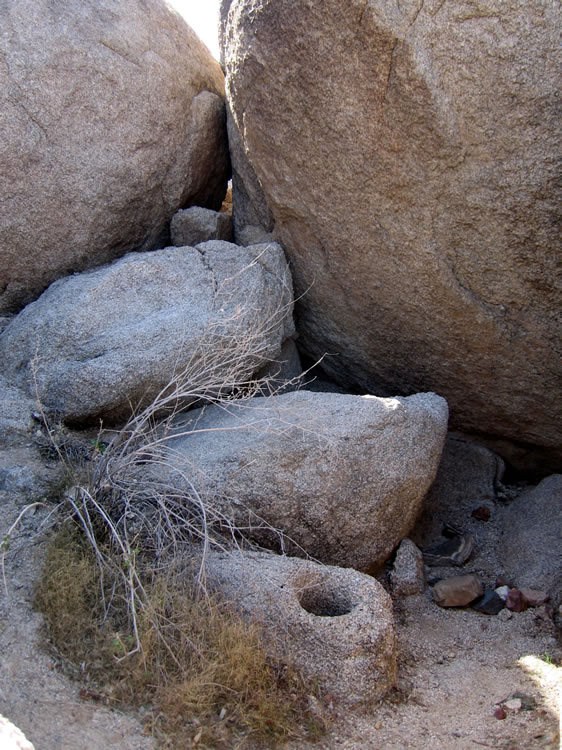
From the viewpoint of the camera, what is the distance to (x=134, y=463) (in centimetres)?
317

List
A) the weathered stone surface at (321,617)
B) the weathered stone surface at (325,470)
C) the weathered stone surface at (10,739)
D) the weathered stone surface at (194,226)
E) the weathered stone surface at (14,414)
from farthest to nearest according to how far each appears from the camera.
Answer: the weathered stone surface at (194,226), the weathered stone surface at (14,414), the weathered stone surface at (325,470), the weathered stone surface at (321,617), the weathered stone surface at (10,739)

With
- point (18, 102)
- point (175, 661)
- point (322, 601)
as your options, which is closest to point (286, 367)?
point (322, 601)

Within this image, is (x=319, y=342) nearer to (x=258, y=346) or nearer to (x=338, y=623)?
(x=258, y=346)

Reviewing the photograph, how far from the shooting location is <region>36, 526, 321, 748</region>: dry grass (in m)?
2.44

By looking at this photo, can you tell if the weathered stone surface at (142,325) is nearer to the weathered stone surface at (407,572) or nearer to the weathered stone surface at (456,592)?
the weathered stone surface at (407,572)

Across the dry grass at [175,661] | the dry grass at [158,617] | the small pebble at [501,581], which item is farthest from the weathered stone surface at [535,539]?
the dry grass at [175,661]

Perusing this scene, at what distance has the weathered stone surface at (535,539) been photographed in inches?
137

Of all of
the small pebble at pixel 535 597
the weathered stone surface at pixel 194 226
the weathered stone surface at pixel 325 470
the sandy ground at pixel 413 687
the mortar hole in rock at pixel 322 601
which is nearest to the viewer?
the sandy ground at pixel 413 687

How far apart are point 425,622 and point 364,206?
176 cm

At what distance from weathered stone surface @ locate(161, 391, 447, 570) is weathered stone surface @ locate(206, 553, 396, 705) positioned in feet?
0.99

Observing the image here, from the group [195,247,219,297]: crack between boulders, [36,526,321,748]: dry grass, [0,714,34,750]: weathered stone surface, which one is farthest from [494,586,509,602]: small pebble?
[0,714,34,750]: weathered stone surface

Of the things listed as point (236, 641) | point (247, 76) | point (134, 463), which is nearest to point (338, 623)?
point (236, 641)

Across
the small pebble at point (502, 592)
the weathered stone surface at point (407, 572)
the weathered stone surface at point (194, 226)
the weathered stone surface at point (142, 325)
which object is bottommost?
the small pebble at point (502, 592)

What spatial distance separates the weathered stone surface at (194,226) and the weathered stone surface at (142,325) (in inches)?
11.8
